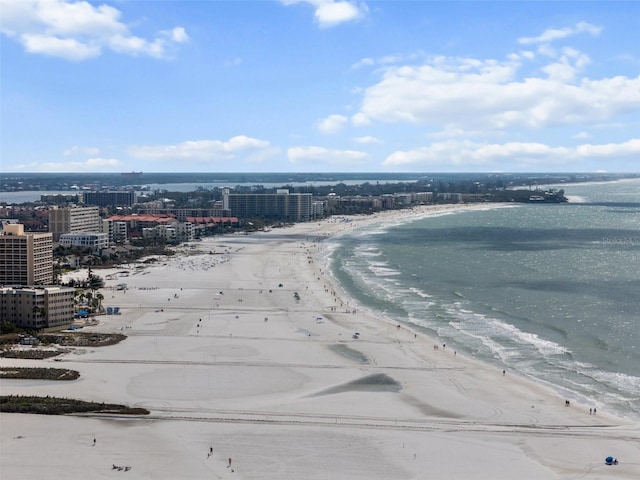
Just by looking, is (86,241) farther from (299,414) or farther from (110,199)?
(110,199)

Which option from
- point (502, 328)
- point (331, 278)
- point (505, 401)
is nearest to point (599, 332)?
point (502, 328)

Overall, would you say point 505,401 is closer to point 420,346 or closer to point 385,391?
point 385,391

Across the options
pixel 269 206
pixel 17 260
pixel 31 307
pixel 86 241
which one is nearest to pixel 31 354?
pixel 31 307

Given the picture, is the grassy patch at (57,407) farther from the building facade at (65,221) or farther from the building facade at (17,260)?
the building facade at (65,221)

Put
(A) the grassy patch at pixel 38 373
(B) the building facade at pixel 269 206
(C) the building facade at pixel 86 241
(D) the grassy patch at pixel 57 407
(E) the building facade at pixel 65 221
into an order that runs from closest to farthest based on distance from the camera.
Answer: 1. (D) the grassy patch at pixel 57 407
2. (A) the grassy patch at pixel 38 373
3. (C) the building facade at pixel 86 241
4. (E) the building facade at pixel 65 221
5. (B) the building facade at pixel 269 206

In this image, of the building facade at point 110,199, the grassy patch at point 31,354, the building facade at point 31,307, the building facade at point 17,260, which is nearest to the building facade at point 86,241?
the building facade at point 17,260

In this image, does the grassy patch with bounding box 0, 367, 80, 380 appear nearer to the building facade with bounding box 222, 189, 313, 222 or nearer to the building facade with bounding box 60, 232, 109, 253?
the building facade with bounding box 60, 232, 109, 253

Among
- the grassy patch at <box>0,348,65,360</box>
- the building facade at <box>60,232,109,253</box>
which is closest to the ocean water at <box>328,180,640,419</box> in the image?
the grassy patch at <box>0,348,65,360</box>
